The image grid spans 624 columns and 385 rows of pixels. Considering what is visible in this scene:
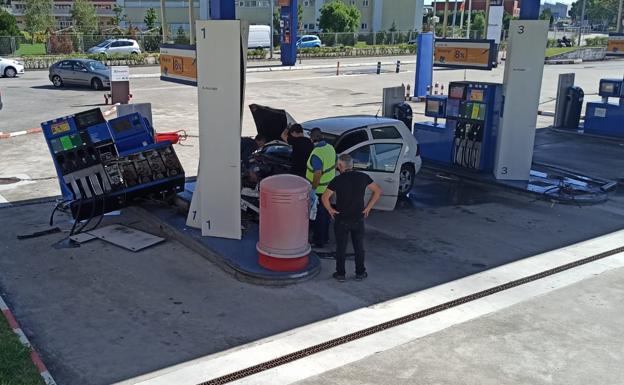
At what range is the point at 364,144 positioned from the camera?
10562 mm

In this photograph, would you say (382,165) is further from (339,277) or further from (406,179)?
(339,277)

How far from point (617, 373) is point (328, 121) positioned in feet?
22.6

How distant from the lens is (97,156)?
961 cm

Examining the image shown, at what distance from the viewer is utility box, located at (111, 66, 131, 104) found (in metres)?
22.8

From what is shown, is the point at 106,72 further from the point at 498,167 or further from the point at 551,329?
the point at 551,329

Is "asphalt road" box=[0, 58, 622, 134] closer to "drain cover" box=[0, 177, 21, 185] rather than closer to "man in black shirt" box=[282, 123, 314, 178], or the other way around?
"drain cover" box=[0, 177, 21, 185]

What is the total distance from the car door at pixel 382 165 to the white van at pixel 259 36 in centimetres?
4881

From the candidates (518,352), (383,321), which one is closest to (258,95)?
(383,321)

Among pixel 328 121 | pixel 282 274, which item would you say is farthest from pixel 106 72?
pixel 282 274

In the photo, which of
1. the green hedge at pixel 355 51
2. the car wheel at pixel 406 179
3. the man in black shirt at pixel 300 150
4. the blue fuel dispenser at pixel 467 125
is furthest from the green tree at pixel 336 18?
the man in black shirt at pixel 300 150

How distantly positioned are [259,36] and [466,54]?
146ft

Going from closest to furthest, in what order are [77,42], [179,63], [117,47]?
[179,63], [117,47], [77,42]

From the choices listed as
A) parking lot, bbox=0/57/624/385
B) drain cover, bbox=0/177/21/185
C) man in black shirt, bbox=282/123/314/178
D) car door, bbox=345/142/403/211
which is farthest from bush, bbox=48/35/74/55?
man in black shirt, bbox=282/123/314/178

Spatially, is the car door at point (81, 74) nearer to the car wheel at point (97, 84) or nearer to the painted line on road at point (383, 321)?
the car wheel at point (97, 84)
